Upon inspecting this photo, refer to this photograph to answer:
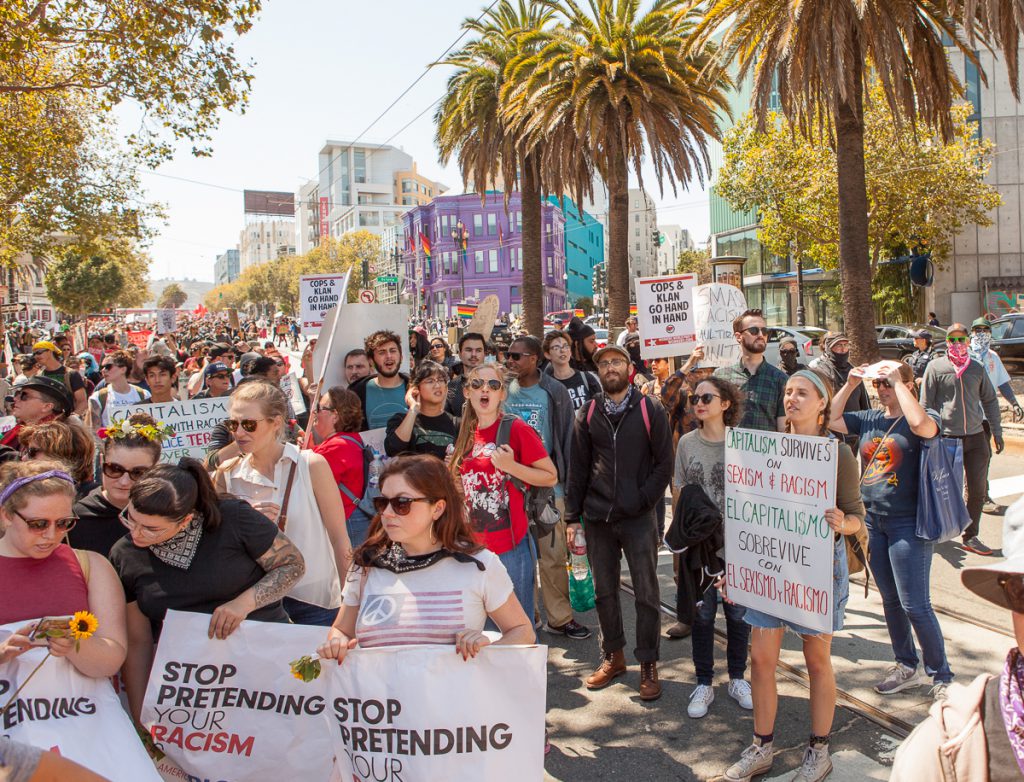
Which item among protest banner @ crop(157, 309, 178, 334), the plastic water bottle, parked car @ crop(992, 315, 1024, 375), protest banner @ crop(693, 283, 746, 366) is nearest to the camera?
the plastic water bottle

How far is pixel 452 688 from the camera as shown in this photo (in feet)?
9.11

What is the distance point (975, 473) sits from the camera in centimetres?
755

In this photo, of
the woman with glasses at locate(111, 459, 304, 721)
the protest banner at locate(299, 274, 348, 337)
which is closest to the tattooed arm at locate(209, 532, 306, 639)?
the woman with glasses at locate(111, 459, 304, 721)

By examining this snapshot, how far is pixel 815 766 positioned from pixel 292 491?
262 centimetres

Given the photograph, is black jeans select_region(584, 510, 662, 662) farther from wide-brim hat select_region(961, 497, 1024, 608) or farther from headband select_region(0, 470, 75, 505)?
wide-brim hat select_region(961, 497, 1024, 608)

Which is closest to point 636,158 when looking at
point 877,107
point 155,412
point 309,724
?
point 155,412

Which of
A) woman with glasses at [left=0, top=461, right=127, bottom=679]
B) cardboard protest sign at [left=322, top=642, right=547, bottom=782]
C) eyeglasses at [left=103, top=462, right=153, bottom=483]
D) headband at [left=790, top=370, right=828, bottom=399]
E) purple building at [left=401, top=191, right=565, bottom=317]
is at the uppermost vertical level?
purple building at [left=401, top=191, right=565, bottom=317]

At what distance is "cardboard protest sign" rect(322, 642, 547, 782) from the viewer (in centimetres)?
275

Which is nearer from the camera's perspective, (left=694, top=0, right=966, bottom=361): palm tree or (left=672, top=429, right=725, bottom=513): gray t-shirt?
(left=672, top=429, right=725, bottom=513): gray t-shirt

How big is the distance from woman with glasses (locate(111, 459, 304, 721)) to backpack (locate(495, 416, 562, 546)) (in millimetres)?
1554

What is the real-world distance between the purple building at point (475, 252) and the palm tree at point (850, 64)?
6391 centimetres

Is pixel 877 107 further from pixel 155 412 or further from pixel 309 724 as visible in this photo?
pixel 309 724

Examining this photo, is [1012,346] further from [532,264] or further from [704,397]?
[704,397]

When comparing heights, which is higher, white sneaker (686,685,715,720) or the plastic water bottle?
the plastic water bottle
